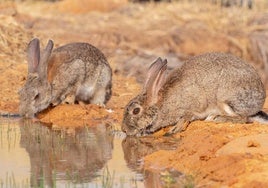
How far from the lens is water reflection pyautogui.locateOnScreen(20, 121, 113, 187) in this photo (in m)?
7.80

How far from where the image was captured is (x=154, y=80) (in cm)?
1024

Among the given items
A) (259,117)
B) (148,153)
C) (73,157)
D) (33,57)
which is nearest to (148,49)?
(33,57)

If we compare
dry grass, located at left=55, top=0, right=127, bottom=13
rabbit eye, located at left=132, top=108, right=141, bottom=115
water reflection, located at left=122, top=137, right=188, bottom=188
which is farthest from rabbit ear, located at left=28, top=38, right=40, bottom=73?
dry grass, located at left=55, top=0, right=127, bottom=13

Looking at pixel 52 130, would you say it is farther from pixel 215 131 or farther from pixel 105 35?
pixel 105 35

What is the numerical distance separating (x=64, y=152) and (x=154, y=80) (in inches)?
69.3

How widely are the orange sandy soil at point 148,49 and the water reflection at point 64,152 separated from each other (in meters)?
0.51

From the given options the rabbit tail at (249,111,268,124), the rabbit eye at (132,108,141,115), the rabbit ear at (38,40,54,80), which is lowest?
the rabbit tail at (249,111,268,124)

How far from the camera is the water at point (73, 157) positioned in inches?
298

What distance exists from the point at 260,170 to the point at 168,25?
11430 mm

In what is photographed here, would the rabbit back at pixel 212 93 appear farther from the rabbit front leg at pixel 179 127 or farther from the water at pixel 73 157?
the water at pixel 73 157

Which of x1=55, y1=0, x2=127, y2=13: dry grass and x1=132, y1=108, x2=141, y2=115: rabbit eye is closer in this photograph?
x1=132, y1=108, x2=141, y2=115: rabbit eye

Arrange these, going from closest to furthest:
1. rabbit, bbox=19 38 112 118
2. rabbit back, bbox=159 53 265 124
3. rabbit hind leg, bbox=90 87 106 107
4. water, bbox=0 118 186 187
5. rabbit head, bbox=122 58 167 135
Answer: water, bbox=0 118 186 187, rabbit head, bbox=122 58 167 135, rabbit back, bbox=159 53 265 124, rabbit, bbox=19 38 112 118, rabbit hind leg, bbox=90 87 106 107

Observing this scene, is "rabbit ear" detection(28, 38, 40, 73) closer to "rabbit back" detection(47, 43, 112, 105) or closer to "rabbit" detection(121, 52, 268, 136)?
"rabbit back" detection(47, 43, 112, 105)

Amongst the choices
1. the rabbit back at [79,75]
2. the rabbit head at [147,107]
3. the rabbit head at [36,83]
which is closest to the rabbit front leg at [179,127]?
the rabbit head at [147,107]
